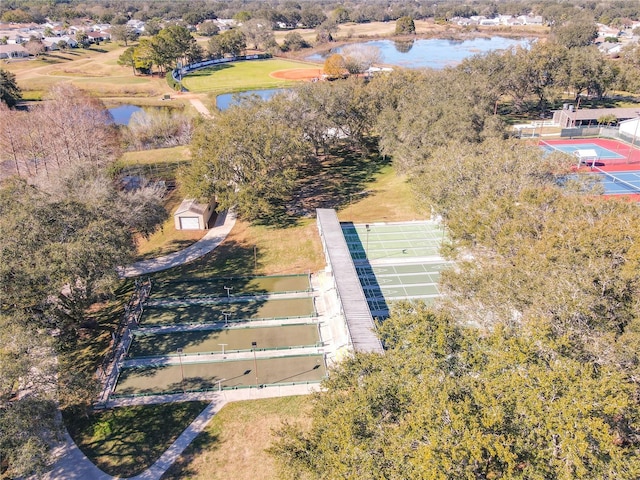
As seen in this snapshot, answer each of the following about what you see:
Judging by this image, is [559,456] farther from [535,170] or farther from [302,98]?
[302,98]

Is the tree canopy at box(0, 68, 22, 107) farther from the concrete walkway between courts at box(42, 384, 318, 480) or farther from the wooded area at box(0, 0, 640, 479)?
the concrete walkway between courts at box(42, 384, 318, 480)

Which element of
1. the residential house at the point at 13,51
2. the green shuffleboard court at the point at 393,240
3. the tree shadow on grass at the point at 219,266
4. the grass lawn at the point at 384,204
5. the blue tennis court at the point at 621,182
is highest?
the residential house at the point at 13,51

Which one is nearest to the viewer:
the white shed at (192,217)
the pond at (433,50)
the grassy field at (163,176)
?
the grassy field at (163,176)

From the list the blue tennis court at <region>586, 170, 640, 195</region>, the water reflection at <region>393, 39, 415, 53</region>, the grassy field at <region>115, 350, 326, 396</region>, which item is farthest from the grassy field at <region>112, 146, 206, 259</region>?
the water reflection at <region>393, 39, 415, 53</region>

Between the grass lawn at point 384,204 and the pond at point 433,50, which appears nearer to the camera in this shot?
the grass lawn at point 384,204

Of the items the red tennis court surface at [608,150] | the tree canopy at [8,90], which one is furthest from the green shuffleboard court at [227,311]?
the tree canopy at [8,90]

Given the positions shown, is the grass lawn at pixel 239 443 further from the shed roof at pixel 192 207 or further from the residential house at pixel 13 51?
the residential house at pixel 13 51

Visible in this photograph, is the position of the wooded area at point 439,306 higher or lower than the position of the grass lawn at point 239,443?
higher
